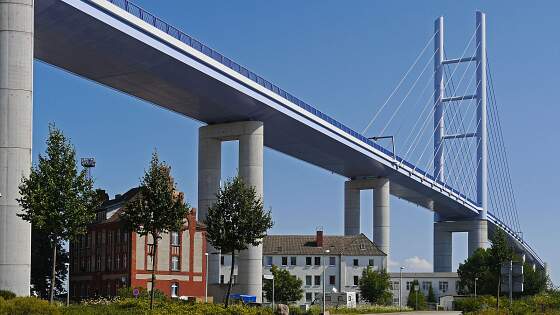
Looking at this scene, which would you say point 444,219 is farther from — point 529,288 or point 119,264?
point 119,264

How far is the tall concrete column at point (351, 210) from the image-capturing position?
380ft

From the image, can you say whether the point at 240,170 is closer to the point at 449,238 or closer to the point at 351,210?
the point at 351,210

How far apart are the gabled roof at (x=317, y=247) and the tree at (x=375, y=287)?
816cm

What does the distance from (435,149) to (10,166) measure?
91.4 m

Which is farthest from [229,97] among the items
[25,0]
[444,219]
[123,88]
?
[444,219]

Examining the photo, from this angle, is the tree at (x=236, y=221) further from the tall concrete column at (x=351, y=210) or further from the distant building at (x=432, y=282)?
the distant building at (x=432, y=282)

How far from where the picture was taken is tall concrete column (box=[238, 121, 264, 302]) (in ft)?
247

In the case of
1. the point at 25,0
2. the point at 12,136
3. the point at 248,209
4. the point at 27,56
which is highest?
the point at 25,0

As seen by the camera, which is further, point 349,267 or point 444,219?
point 444,219

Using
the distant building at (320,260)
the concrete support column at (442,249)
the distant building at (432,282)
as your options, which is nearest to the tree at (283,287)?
the distant building at (320,260)

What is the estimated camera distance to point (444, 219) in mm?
143000

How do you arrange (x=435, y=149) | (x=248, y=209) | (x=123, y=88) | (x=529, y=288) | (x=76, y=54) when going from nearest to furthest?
(x=248, y=209) < (x=76, y=54) < (x=123, y=88) < (x=529, y=288) < (x=435, y=149)

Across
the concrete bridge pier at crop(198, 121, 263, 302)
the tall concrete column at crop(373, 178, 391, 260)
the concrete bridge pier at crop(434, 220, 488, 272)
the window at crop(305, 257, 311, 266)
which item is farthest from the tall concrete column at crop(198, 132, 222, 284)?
the concrete bridge pier at crop(434, 220, 488, 272)

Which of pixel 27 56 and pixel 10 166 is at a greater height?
pixel 27 56
